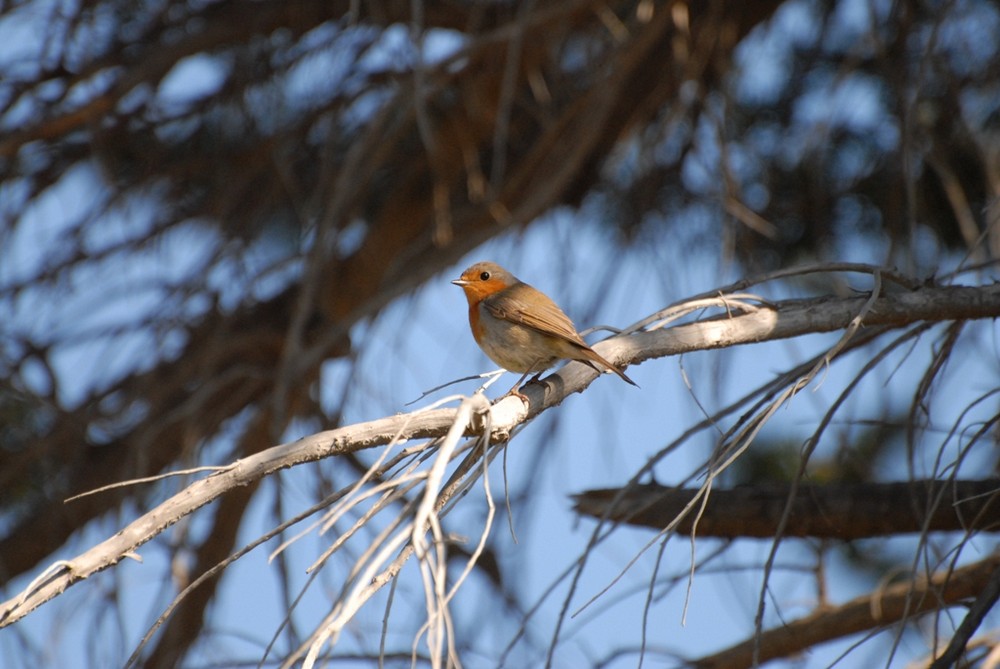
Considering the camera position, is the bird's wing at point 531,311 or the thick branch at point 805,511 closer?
the thick branch at point 805,511

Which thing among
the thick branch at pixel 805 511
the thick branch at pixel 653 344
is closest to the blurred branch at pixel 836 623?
the thick branch at pixel 805 511

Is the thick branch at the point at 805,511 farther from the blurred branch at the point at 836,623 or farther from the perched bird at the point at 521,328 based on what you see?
the perched bird at the point at 521,328

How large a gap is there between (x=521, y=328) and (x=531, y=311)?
0.07 m

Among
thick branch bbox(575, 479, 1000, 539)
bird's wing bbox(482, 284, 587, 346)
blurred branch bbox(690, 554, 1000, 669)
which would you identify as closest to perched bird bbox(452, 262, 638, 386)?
bird's wing bbox(482, 284, 587, 346)

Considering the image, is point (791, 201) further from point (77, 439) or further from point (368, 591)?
point (368, 591)

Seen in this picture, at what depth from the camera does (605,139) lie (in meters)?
5.08

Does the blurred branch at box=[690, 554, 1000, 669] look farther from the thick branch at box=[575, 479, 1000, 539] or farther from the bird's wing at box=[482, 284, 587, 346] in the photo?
the bird's wing at box=[482, 284, 587, 346]

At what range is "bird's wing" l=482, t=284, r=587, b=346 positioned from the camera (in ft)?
11.9

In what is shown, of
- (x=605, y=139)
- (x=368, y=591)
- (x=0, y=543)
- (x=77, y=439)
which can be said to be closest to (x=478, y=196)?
(x=605, y=139)

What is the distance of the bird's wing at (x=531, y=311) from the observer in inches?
143

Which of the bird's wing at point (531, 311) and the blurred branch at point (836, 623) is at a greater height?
the bird's wing at point (531, 311)

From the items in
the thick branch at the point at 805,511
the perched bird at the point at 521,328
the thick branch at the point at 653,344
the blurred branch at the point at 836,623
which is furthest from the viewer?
the perched bird at the point at 521,328

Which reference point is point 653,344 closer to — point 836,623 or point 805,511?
point 805,511

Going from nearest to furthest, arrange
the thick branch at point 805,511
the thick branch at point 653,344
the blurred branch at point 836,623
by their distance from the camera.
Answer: the thick branch at point 653,344, the thick branch at point 805,511, the blurred branch at point 836,623
